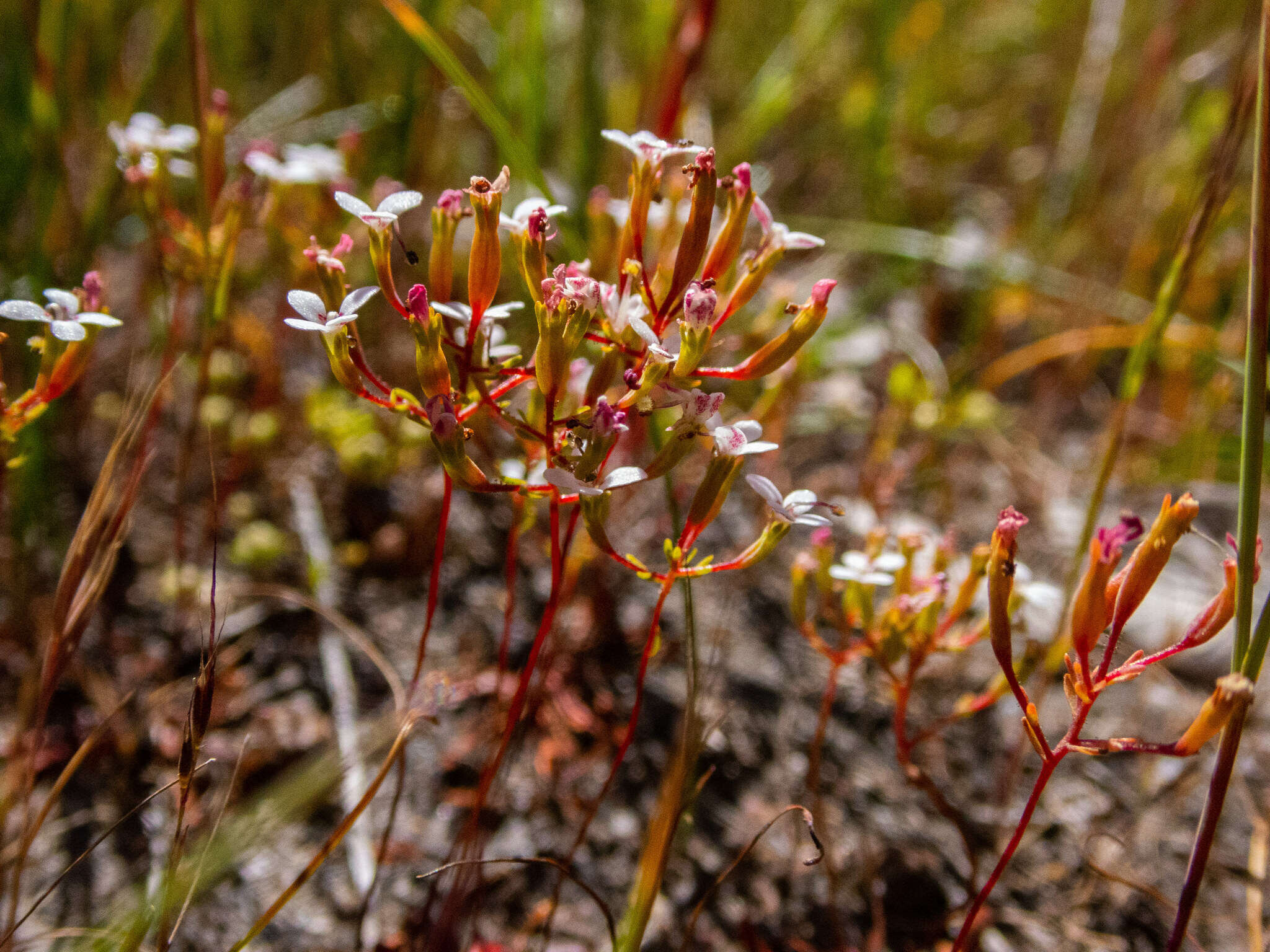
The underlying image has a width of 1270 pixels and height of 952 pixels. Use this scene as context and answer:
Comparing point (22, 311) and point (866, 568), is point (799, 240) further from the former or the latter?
point (22, 311)

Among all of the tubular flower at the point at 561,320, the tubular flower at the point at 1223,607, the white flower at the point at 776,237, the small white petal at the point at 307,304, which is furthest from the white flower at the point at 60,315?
the tubular flower at the point at 1223,607

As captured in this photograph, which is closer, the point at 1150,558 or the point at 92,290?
the point at 1150,558

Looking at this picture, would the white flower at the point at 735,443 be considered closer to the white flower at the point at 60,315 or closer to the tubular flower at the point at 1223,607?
the tubular flower at the point at 1223,607

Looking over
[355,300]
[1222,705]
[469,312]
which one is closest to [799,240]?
[469,312]

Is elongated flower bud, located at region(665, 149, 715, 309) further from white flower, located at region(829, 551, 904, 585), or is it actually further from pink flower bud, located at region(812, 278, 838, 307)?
white flower, located at region(829, 551, 904, 585)

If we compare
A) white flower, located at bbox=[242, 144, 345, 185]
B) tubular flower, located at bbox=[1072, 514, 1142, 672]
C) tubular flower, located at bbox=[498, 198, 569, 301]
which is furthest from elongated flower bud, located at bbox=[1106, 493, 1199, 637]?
white flower, located at bbox=[242, 144, 345, 185]
